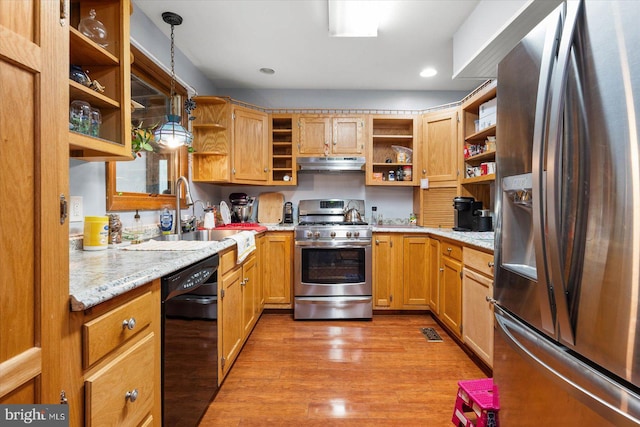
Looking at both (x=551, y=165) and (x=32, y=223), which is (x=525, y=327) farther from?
(x=32, y=223)

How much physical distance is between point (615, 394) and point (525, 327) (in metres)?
0.31

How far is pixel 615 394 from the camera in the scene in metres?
0.59

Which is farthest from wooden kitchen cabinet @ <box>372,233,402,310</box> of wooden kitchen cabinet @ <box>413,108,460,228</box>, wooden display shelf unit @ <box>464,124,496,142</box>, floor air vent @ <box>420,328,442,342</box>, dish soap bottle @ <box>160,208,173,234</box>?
dish soap bottle @ <box>160,208,173,234</box>

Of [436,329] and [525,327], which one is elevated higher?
[525,327]

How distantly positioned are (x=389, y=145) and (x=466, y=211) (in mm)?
1294

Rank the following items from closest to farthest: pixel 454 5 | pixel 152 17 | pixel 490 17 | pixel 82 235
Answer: pixel 82 235, pixel 490 17, pixel 454 5, pixel 152 17

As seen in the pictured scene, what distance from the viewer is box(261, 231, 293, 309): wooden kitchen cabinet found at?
296 cm

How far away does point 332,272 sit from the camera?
2877 mm

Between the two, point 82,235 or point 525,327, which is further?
point 82,235

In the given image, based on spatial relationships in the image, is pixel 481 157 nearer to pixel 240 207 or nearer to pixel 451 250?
pixel 451 250

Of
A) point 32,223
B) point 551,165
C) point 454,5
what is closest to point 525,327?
point 551,165

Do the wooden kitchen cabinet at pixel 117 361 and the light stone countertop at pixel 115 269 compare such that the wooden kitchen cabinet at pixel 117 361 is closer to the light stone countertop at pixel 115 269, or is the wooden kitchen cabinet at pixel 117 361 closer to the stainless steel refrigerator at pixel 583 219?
the light stone countertop at pixel 115 269

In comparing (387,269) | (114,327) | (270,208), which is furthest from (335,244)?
(114,327)

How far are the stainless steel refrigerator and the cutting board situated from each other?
2.87 metres
